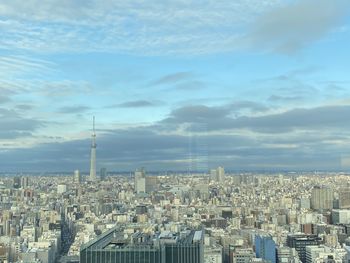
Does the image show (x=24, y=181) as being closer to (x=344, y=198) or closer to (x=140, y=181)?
(x=140, y=181)

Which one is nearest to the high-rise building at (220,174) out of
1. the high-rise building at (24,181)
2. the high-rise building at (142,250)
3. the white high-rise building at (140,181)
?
the white high-rise building at (140,181)

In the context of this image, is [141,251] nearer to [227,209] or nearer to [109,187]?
[109,187]

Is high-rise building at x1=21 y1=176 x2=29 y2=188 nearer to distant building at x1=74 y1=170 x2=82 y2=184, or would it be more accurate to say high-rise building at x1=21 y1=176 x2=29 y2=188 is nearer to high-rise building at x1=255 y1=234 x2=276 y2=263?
distant building at x1=74 y1=170 x2=82 y2=184

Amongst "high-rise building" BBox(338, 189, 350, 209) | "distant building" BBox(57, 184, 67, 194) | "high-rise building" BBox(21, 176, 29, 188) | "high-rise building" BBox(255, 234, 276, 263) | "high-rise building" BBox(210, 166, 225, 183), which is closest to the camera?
"high-rise building" BBox(21, 176, 29, 188)

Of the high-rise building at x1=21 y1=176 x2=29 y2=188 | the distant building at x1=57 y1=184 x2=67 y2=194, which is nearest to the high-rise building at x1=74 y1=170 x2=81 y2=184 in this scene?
the distant building at x1=57 y1=184 x2=67 y2=194

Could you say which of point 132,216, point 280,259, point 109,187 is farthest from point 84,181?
point 280,259

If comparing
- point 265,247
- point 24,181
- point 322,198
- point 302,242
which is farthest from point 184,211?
point 322,198

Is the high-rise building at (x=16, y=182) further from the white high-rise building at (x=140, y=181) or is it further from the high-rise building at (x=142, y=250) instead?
the high-rise building at (x=142, y=250)
